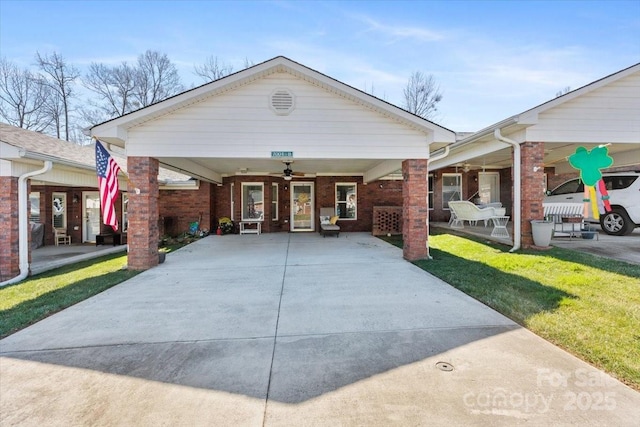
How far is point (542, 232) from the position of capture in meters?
7.44

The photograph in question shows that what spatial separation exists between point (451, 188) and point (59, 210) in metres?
18.2

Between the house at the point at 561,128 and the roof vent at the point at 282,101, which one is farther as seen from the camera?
the house at the point at 561,128

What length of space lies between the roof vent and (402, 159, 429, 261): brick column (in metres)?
3.34

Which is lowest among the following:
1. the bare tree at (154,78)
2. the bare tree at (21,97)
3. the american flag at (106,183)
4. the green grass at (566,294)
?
the green grass at (566,294)

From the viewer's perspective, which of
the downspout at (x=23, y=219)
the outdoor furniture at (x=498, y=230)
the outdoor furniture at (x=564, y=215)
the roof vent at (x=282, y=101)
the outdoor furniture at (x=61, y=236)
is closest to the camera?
the downspout at (x=23, y=219)

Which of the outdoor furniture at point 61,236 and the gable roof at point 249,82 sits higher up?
the gable roof at point 249,82

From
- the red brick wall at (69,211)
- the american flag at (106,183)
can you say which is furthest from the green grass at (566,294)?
the red brick wall at (69,211)

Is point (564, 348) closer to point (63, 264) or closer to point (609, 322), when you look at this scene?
point (609, 322)

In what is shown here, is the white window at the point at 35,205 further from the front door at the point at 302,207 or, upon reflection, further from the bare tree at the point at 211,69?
the bare tree at the point at 211,69

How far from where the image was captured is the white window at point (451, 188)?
1518 cm

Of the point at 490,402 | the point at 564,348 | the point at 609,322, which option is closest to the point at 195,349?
the point at 490,402

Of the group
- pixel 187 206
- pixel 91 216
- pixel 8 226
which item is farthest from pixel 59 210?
pixel 8 226

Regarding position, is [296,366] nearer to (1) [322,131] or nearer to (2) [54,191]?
(1) [322,131]

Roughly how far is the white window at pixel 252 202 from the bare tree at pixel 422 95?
637 inches
